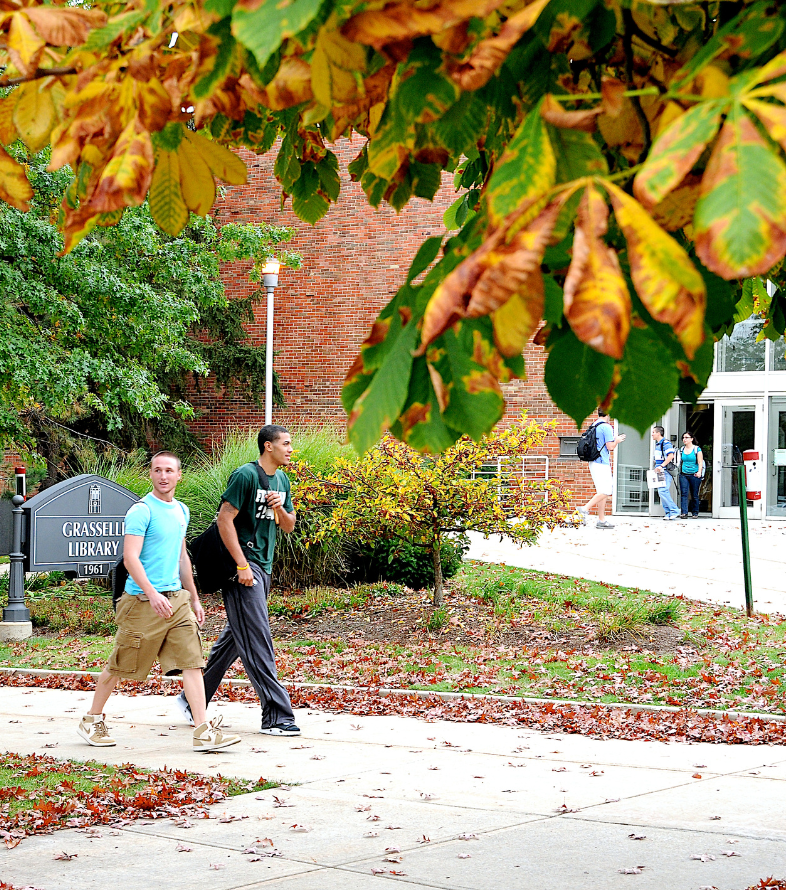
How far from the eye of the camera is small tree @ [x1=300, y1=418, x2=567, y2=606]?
40.2 feet

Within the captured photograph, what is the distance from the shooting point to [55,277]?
52.4ft

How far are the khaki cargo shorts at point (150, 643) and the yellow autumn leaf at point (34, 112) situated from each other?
17.4ft

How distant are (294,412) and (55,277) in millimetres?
13803

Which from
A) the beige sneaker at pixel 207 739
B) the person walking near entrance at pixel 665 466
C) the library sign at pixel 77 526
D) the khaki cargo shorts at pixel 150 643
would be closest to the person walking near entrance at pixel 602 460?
the person walking near entrance at pixel 665 466

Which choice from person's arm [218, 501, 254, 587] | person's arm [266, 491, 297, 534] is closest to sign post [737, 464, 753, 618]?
person's arm [266, 491, 297, 534]

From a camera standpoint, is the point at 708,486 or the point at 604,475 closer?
the point at 604,475

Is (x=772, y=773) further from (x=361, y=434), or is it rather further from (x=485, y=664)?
(x=361, y=434)

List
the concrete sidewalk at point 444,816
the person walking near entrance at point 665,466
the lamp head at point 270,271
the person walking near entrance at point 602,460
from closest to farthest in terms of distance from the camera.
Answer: the concrete sidewalk at point 444,816
the person walking near entrance at point 602,460
the lamp head at point 270,271
the person walking near entrance at point 665,466

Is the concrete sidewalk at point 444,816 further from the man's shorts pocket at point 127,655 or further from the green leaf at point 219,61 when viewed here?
the green leaf at point 219,61

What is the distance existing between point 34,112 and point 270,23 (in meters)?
1.18

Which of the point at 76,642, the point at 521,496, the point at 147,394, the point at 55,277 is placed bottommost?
the point at 76,642

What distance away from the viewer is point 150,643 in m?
7.57

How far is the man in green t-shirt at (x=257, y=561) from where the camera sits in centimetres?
790

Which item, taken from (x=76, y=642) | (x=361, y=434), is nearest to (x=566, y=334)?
(x=361, y=434)
